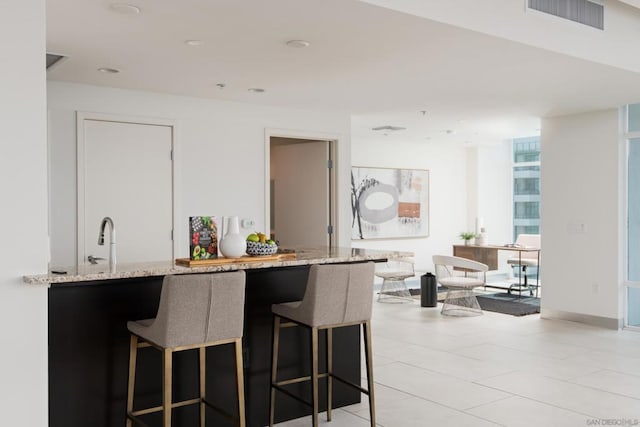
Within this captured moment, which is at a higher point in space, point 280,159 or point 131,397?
point 280,159

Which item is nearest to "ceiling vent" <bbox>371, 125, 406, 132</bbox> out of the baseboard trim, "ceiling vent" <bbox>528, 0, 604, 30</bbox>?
the baseboard trim

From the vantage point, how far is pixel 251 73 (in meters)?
4.84

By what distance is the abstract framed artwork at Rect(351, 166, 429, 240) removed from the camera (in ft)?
30.5

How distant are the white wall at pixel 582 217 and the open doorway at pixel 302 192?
8.44 feet

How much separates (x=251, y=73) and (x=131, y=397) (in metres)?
2.68

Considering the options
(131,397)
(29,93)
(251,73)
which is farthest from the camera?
(251,73)

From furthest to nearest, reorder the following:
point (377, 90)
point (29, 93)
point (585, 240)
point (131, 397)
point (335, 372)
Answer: point (585, 240)
point (377, 90)
point (335, 372)
point (131, 397)
point (29, 93)

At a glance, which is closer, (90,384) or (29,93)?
(29,93)

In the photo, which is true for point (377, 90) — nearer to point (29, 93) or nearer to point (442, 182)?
point (29, 93)

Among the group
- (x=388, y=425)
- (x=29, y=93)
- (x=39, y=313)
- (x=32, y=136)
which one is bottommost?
(x=388, y=425)

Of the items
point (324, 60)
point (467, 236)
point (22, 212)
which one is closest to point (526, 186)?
point (467, 236)

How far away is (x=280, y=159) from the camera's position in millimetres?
7797

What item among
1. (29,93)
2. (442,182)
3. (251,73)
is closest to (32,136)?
(29,93)

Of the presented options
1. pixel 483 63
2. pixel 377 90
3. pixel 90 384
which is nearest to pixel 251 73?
pixel 377 90
